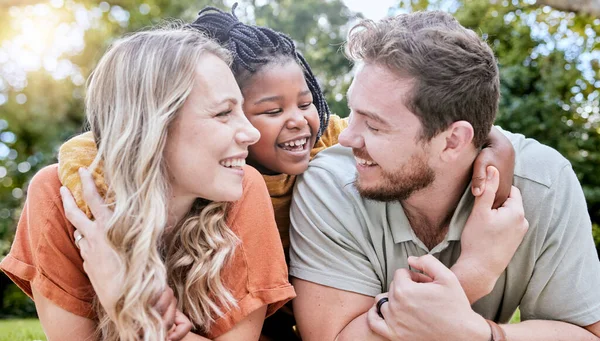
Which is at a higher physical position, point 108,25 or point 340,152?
point 340,152

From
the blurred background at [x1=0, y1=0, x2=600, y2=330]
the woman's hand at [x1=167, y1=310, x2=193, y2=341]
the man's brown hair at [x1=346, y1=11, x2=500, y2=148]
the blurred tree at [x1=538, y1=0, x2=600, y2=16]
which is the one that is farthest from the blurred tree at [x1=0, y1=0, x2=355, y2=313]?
the woman's hand at [x1=167, y1=310, x2=193, y2=341]

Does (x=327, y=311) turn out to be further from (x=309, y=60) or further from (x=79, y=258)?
(x=309, y=60)

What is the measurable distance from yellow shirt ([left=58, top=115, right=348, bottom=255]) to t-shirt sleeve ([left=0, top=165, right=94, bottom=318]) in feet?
0.32

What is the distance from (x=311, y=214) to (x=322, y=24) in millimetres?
11677

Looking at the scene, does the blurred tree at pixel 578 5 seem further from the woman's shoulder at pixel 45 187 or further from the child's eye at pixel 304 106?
the woman's shoulder at pixel 45 187

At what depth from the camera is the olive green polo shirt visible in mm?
2887

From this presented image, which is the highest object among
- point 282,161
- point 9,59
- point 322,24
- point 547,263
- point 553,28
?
point 282,161

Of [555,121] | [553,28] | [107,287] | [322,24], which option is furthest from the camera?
[322,24]

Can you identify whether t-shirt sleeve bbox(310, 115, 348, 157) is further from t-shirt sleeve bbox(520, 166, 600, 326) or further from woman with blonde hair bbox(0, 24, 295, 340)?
t-shirt sleeve bbox(520, 166, 600, 326)

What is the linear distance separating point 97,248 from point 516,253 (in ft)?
6.30

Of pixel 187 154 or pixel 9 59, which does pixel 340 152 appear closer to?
pixel 187 154

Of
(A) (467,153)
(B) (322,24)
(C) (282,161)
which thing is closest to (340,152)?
(C) (282,161)

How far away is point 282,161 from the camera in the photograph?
3229 mm

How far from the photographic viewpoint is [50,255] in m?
2.60
